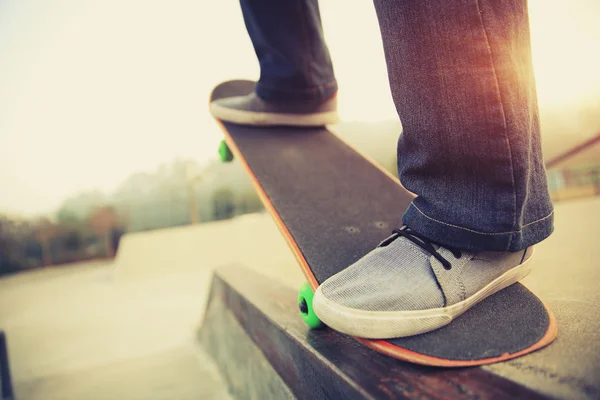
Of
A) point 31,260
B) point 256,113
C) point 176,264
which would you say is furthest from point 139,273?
point 31,260

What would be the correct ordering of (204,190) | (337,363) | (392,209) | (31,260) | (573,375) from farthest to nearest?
(204,190) → (31,260) → (392,209) → (337,363) → (573,375)

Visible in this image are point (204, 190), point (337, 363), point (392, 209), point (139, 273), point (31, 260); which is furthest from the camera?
A: point (204, 190)

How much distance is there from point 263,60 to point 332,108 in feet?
1.20

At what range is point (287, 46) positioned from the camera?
134 centimetres

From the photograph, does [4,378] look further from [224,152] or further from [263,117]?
[263,117]

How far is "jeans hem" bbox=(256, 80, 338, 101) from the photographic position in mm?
1425

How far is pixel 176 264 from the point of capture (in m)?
7.77

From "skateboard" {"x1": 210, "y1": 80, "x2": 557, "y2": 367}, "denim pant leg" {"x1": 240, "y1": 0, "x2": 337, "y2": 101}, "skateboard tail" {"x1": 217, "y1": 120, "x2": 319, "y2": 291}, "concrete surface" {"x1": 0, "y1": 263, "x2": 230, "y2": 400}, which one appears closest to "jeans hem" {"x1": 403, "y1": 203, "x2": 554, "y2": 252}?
"skateboard" {"x1": 210, "y1": 80, "x2": 557, "y2": 367}

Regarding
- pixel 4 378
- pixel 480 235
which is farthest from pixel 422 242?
pixel 4 378

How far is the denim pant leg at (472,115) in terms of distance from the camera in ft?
1.90

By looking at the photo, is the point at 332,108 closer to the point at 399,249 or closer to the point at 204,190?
the point at 399,249

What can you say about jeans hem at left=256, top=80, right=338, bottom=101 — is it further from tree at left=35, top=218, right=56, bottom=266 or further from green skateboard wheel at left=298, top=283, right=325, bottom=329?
tree at left=35, top=218, right=56, bottom=266

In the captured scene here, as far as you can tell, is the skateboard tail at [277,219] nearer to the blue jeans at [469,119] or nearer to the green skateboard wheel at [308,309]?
the green skateboard wheel at [308,309]

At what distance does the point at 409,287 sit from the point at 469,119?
30 cm
